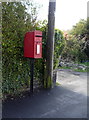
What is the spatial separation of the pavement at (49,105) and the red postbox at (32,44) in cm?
110

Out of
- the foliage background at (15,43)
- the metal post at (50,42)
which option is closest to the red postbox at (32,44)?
the foliage background at (15,43)

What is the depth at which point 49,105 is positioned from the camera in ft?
10.8

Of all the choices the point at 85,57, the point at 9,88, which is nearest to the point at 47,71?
the point at 9,88

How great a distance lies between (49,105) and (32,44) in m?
1.52

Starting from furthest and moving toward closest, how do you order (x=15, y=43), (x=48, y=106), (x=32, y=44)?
(x=15, y=43), (x=32, y=44), (x=48, y=106)

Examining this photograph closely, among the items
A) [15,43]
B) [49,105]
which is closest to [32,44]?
[15,43]

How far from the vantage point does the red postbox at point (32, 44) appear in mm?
3605

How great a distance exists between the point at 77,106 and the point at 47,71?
1519mm

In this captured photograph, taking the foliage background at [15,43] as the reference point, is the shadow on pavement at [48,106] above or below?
below

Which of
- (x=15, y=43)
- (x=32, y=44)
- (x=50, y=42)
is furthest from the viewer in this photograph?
(x=50, y=42)

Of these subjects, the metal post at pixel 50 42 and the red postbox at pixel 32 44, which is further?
the metal post at pixel 50 42

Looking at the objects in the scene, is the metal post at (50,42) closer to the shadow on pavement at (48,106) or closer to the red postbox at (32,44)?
the shadow on pavement at (48,106)

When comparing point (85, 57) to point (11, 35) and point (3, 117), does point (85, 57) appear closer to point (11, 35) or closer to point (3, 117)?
point (11, 35)

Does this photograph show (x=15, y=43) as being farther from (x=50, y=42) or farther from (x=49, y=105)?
(x=49, y=105)
